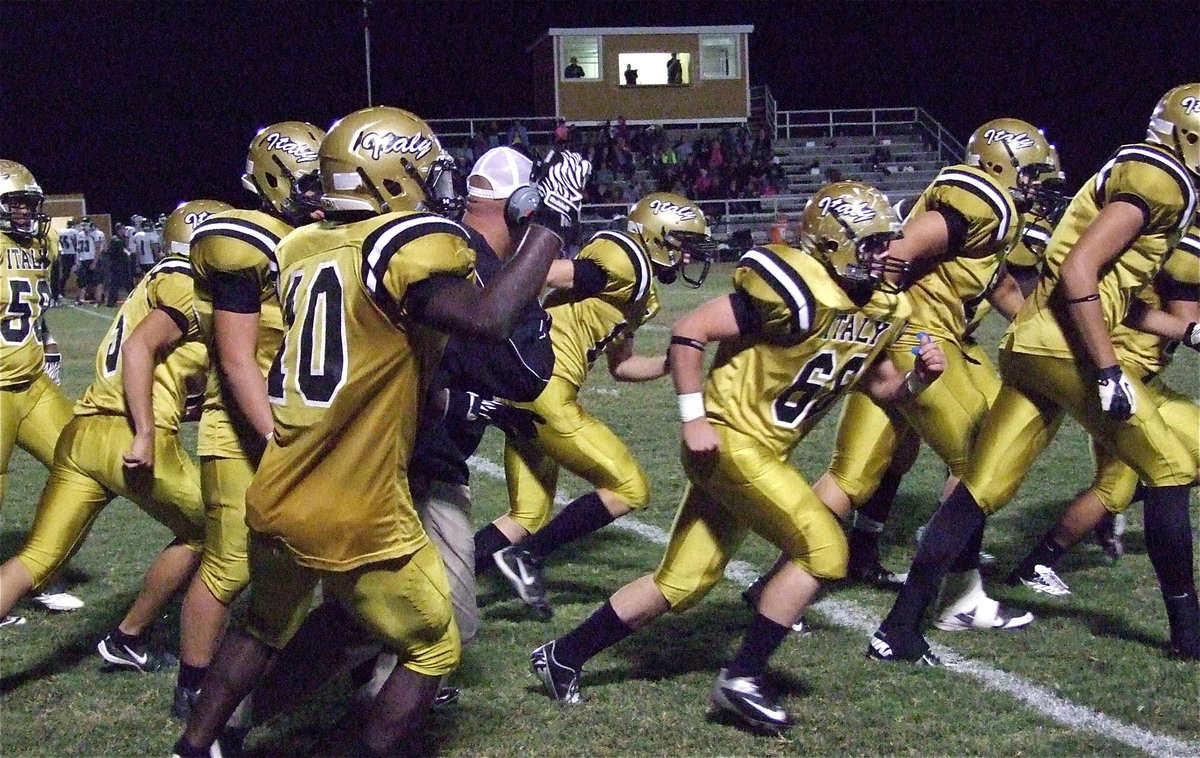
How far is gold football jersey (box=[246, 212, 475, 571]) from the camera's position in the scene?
8.91ft

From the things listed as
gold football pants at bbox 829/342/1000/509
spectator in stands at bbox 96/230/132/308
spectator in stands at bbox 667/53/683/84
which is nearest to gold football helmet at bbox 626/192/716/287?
gold football pants at bbox 829/342/1000/509

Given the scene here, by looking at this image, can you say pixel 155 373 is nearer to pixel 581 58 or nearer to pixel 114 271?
pixel 114 271

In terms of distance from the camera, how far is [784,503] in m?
3.64

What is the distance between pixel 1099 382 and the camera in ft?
13.2

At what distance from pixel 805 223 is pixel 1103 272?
1.08m

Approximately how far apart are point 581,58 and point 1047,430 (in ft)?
88.9

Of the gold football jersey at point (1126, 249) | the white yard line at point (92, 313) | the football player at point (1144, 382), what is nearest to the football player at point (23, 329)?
the gold football jersey at point (1126, 249)

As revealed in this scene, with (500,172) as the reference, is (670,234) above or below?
below

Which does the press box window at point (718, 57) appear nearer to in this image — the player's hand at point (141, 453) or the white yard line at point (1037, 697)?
the white yard line at point (1037, 697)

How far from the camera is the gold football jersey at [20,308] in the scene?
4699mm

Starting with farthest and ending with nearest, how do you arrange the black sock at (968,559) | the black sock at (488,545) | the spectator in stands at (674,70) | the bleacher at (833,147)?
the spectator in stands at (674,70), the bleacher at (833,147), the black sock at (488,545), the black sock at (968,559)

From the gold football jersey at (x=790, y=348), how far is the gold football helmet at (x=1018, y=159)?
51.9 inches

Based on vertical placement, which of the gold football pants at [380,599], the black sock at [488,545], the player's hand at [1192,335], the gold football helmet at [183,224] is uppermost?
the gold football helmet at [183,224]

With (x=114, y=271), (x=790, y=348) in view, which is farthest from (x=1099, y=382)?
(x=114, y=271)
